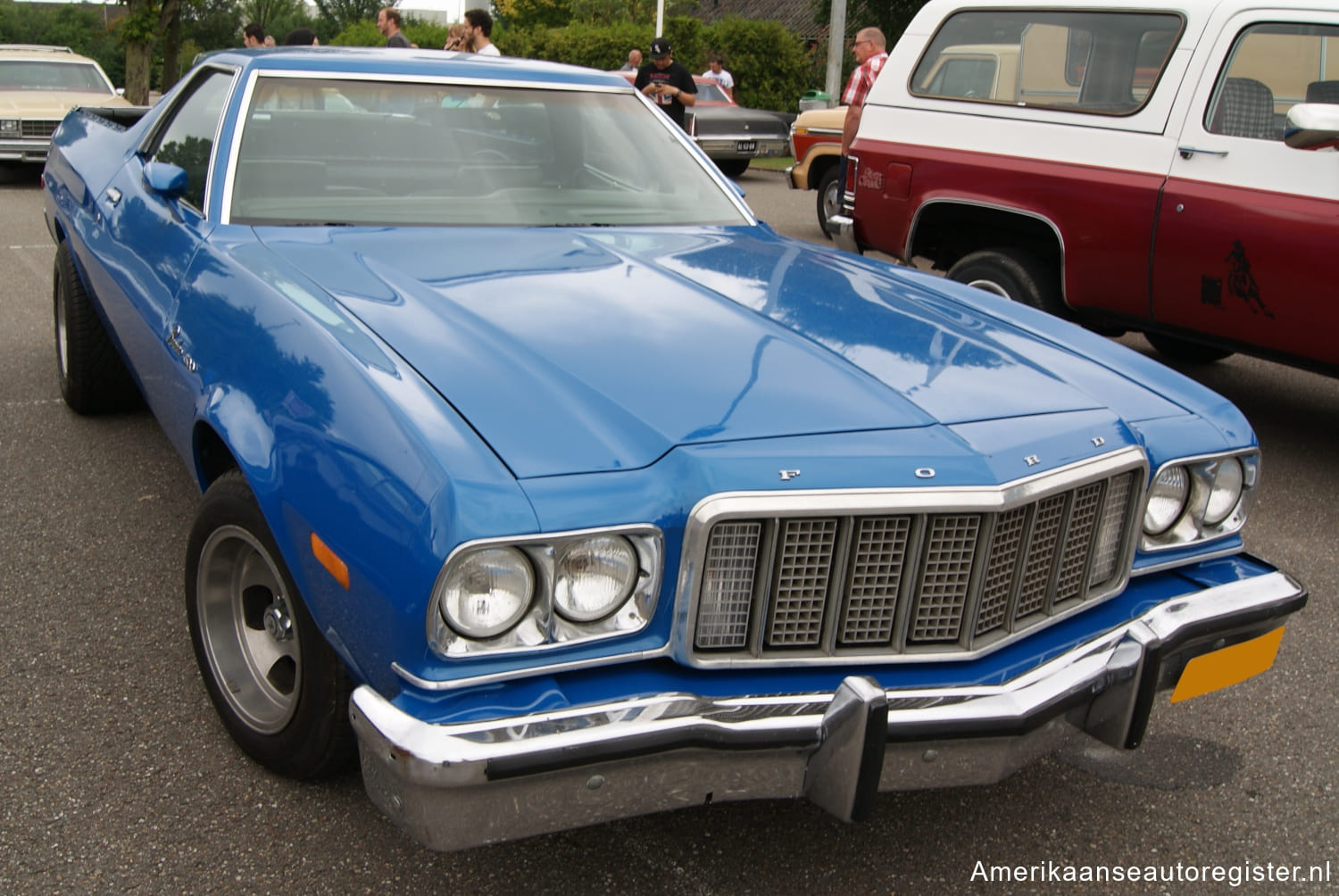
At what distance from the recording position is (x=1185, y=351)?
6422 millimetres

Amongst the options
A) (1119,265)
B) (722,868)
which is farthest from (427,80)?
(1119,265)

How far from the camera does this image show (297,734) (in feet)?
7.63

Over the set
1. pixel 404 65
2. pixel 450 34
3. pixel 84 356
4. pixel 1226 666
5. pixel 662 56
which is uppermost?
pixel 404 65

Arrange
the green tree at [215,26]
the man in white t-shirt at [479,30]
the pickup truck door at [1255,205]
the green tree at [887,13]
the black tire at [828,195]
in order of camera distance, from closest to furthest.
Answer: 1. the pickup truck door at [1255,205]
2. the man in white t-shirt at [479,30]
3. the black tire at [828,195]
4. the green tree at [887,13]
5. the green tree at [215,26]

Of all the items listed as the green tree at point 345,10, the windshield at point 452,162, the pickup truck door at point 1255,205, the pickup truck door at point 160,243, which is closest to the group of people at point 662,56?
the pickup truck door at point 1255,205

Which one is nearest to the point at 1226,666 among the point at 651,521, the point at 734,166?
the point at 651,521

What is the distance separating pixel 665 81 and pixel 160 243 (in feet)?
30.6

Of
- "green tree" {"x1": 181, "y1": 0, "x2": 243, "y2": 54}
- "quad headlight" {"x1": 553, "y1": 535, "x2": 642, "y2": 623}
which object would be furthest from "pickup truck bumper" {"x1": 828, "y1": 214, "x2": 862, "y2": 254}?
"green tree" {"x1": 181, "y1": 0, "x2": 243, "y2": 54}

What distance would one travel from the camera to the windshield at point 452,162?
3303 millimetres

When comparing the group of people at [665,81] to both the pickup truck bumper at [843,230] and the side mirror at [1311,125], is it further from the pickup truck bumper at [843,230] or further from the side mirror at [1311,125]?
the side mirror at [1311,125]

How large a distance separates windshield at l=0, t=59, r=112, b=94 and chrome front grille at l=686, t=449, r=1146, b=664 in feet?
43.8

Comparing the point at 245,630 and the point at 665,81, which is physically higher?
the point at 665,81

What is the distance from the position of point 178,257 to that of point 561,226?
3.47 ft

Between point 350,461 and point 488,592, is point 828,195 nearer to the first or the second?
point 350,461
